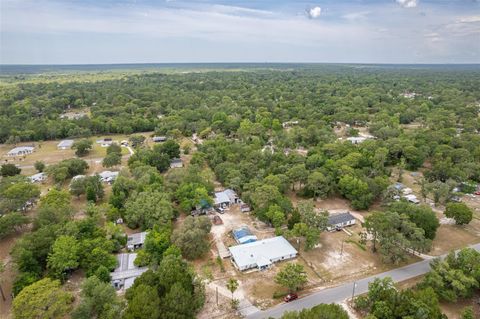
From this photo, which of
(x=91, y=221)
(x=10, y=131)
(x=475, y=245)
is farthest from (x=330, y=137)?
(x=10, y=131)

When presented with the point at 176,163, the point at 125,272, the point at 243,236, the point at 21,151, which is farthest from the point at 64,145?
the point at 243,236

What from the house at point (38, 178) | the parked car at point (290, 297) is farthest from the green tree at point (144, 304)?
the house at point (38, 178)

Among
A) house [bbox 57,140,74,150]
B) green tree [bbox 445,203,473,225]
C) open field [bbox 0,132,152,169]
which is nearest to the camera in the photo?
green tree [bbox 445,203,473,225]

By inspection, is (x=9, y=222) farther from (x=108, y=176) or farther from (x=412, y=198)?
(x=412, y=198)

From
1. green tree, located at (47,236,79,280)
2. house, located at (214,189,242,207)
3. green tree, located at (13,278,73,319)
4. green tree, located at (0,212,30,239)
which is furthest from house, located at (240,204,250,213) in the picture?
green tree, located at (0,212,30,239)

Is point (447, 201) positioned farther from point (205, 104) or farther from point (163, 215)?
point (205, 104)

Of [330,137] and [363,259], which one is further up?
[330,137]

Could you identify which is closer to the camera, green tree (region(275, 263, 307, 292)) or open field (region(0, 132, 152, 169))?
green tree (region(275, 263, 307, 292))

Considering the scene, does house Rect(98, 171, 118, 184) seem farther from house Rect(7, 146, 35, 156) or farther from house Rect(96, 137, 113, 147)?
house Rect(7, 146, 35, 156)
